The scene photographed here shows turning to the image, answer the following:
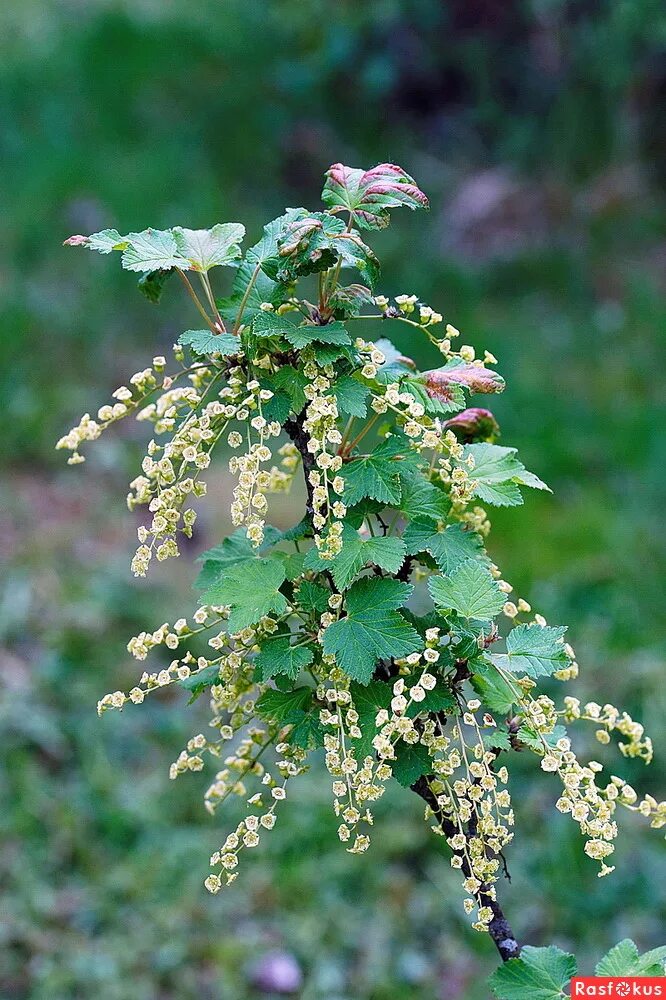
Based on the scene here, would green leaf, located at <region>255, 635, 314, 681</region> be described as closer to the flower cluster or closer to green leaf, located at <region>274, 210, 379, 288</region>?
the flower cluster

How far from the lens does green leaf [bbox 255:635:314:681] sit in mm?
1097

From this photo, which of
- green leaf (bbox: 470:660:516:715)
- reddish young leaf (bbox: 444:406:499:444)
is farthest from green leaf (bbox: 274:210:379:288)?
green leaf (bbox: 470:660:516:715)

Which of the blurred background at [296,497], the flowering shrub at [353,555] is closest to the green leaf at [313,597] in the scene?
the flowering shrub at [353,555]

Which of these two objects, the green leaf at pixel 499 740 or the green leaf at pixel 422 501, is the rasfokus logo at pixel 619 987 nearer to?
the green leaf at pixel 499 740

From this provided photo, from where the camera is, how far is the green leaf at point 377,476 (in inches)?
42.6

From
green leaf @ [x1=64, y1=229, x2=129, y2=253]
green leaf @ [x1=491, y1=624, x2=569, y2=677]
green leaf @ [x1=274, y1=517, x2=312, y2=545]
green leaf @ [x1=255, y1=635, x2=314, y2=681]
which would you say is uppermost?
green leaf @ [x1=64, y1=229, x2=129, y2=253]

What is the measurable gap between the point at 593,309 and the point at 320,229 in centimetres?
398

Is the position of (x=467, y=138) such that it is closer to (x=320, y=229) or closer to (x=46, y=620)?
(x=46, y=620)

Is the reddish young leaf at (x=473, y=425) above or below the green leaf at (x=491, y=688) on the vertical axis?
above

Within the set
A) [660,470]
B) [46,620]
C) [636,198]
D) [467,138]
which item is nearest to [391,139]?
[467,138]

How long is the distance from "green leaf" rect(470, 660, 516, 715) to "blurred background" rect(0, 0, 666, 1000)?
1612 mm

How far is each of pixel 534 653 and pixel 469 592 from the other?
3.8 inches

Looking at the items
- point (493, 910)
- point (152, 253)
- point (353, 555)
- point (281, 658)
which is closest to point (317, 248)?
point (152, 253)

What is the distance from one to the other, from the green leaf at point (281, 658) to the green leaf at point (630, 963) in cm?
45
